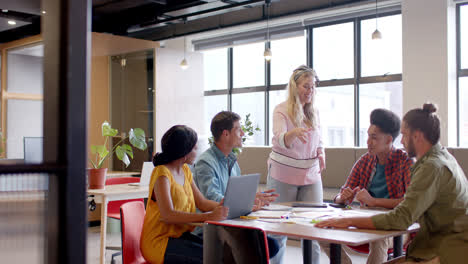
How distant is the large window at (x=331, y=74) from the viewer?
22.0 ft

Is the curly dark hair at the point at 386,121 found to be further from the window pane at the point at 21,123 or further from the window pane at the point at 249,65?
the window pane at the point at 249,65

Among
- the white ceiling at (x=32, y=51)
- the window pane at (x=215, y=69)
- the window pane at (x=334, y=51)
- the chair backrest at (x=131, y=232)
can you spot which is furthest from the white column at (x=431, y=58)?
the white ceiling at (x=32, y=51)

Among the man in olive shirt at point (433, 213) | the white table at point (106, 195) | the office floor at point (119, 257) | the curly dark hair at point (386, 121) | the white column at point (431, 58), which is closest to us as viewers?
the man in olive shirt at point (433, 213)

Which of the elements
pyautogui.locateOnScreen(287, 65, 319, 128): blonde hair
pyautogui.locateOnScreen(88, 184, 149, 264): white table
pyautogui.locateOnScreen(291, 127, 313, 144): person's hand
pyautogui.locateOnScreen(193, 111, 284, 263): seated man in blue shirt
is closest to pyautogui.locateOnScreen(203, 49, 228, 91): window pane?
pyautogui.locateOnScreen(88, 184, 149, 264): white table

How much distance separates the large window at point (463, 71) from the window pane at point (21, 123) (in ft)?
19.4

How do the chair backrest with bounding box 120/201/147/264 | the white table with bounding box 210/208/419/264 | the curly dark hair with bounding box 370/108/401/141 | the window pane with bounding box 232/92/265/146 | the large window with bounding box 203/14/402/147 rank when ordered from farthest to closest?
the window pane with bounding box 232/92/265/146, the large window with bounding box 203/14/402/147, the curly dark hair with bounding box 370/108/401/141, the chair backrest with bounding box 120/201/147/264, the white table with bounding box 210/208/419/264

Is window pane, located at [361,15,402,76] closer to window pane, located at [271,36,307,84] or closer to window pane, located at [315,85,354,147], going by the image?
window pane, located at [315,85,354,147]

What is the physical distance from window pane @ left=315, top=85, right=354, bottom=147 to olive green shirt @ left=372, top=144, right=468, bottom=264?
5027mm

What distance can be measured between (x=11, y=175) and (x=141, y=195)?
3.73m

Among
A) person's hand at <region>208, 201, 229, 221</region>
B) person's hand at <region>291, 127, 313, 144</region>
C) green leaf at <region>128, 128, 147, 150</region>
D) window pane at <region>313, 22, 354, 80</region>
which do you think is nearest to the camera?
person's hand at <region>208, 201, 229, 221</region>

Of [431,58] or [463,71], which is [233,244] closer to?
[431,58]

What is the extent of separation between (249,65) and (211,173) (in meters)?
5.82

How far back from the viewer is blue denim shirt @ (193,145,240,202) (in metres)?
2.80

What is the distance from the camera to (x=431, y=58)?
587 cm
